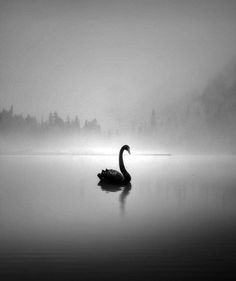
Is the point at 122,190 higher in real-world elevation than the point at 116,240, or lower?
higher

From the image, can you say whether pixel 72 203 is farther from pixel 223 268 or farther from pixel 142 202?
pixel 223 268

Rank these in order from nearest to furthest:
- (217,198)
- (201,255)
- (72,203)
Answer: (201,255) < (72,203) < (217,198)

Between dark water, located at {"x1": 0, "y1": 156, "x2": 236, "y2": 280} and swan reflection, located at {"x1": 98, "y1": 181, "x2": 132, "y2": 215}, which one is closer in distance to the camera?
dark water, located at {"x1": 0, "y1": 156, "x2": 236, "y2": 280}

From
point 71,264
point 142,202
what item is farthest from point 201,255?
point 142,202

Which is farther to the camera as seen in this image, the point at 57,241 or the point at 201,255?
the point at 57,241

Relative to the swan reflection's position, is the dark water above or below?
below

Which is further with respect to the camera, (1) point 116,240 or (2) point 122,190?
(2) point 122,190

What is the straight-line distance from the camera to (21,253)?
5812 millimetres

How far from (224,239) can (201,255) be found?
1327mm

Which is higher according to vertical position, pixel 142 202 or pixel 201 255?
pixel 142 202

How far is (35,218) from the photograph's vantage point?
9.21m

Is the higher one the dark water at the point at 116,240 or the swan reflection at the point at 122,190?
the swan reflection at the point at 122,190

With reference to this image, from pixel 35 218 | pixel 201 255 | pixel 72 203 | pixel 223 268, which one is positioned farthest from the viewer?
pixel 72 203

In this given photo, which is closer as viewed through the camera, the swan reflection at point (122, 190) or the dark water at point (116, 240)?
the dark water at point (116, 240)
